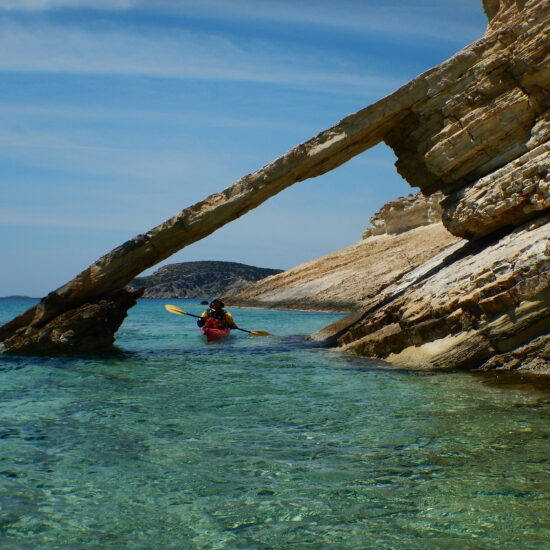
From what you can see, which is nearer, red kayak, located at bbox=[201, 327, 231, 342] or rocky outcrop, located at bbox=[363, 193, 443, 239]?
red kayak, located at bbox=[201, 327, 231, 342]

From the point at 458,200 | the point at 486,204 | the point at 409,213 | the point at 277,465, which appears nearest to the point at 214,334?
the point at 458,200

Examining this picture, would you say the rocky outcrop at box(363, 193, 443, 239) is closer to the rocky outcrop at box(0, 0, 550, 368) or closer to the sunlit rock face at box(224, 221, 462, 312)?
the sunlit rock face at box(224, 221, 462, 312)

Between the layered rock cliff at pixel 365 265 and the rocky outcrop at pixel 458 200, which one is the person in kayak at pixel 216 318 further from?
the layered rock cliff at pixel 365 265

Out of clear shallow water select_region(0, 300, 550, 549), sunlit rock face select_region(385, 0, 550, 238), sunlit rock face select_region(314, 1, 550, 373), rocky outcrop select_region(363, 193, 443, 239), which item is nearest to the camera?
clear shallow water select_region(0, 300, 550, 549)

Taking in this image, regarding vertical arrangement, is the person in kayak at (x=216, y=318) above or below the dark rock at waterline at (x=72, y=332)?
below

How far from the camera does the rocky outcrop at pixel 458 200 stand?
9852 mm

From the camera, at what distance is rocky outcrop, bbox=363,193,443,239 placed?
45125mm

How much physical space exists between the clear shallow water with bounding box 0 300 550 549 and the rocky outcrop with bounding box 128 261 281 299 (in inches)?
3959

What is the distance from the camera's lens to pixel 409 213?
4606cm

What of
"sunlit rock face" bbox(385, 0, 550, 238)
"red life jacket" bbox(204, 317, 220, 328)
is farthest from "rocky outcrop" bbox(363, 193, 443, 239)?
"sunlit rock face" bbox(385, 0, 550, 238)

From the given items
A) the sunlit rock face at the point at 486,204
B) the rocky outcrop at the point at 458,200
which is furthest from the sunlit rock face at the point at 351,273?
the sunlit rock face at the point at 486,204

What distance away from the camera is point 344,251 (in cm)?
4656

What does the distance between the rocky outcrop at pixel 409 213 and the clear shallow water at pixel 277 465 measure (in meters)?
37.2

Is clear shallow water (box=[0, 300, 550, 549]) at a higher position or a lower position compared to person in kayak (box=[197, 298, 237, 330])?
lower
